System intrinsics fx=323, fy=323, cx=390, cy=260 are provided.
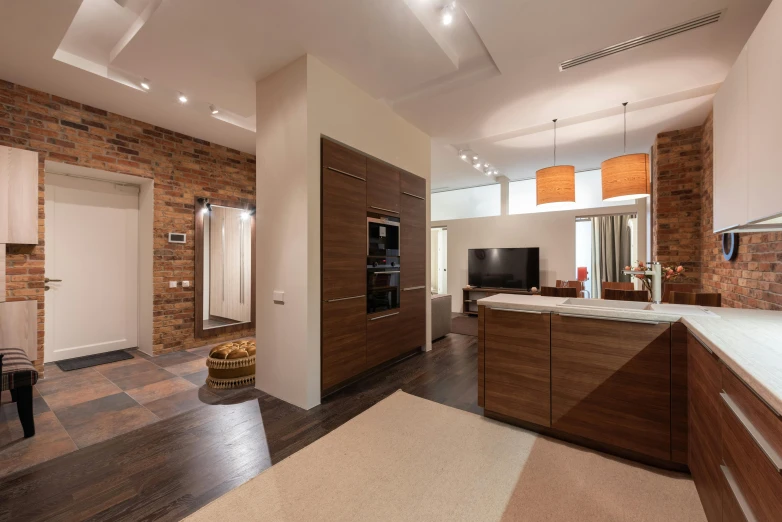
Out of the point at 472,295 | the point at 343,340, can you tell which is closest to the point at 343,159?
the point at 343,340

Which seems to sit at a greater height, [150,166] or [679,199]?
[150,166]

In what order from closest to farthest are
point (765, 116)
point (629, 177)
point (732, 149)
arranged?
point (765, 116)
point (732, 149)
point (629, 177)

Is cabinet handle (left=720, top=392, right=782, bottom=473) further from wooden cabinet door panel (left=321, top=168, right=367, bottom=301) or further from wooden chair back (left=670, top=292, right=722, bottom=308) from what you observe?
wooden cabinet door panel (left=321, top=168, right=367, bottom=301)

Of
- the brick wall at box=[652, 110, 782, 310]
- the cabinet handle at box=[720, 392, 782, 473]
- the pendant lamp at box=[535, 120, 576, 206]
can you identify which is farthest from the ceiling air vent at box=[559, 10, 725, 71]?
the cabinet handle at box=[720, 392, 782, 473]

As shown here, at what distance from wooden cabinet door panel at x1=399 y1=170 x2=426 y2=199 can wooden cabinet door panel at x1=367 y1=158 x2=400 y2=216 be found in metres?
0.14

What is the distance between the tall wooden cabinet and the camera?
2838 millimetres

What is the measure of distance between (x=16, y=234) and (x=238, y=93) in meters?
2.51

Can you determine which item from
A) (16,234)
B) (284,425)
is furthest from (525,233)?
(16,234)

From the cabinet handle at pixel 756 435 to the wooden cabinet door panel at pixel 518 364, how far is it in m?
1.05

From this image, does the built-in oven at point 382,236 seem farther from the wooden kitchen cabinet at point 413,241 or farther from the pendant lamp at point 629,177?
the pendant lamp at point 629,177

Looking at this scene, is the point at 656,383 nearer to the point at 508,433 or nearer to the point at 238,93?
the point at 508,433

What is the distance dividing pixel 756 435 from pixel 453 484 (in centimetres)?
132

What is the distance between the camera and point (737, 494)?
105cm

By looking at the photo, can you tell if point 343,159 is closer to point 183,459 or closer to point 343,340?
point 343,340
